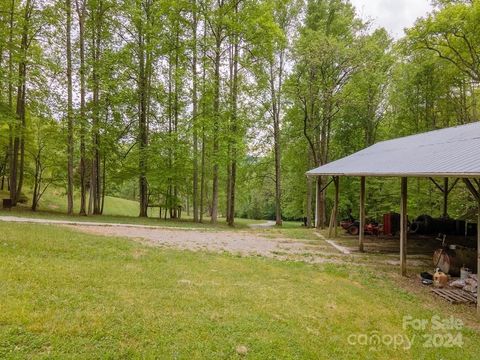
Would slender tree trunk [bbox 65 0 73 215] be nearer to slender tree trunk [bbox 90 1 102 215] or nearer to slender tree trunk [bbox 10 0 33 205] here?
slender tree trunk [bbox 90 1 102 215]

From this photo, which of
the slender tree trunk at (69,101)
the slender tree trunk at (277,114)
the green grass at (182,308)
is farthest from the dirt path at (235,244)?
the slender tree trunk at (277,114)

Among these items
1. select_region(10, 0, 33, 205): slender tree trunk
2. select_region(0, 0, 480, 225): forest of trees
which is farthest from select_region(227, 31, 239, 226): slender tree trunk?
select_region(10, 0, 33, 205): slender tree trunk

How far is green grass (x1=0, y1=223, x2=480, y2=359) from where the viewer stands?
3.52m

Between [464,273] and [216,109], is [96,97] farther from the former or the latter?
[464,273]

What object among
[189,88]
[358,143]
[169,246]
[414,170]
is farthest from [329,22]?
[169,246]

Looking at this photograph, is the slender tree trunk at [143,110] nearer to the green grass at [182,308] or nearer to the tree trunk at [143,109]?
the tree trunk at [143,109]

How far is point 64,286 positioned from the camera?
4793 mm

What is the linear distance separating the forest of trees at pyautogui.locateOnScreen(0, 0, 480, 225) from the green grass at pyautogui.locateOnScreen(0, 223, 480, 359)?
430 inches

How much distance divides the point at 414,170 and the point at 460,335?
3225mm

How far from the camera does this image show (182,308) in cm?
451

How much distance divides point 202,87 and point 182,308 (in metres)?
15.2

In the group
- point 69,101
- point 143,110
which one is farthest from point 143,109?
point 69,101

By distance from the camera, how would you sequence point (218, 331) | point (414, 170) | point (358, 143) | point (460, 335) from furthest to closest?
1. point (358, 143)
2. point (414, 170)
3. point (460, 335)
4. point (218, 331)

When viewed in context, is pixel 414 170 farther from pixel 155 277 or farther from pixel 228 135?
pixel 228 135
